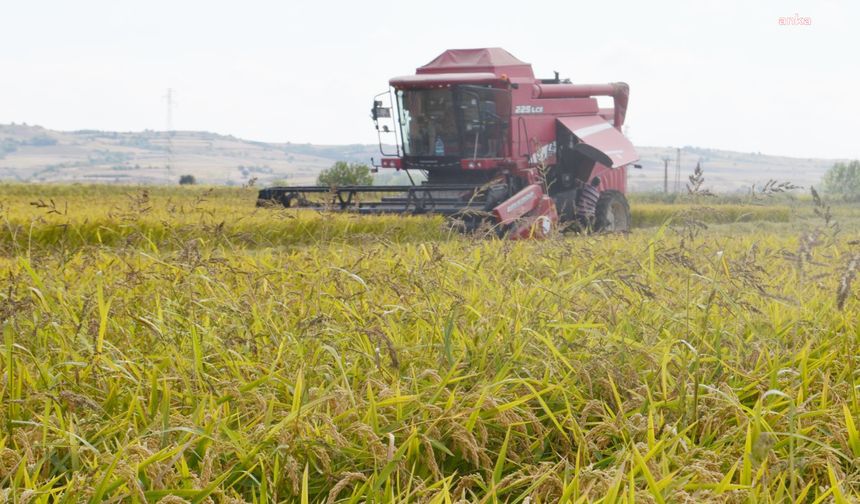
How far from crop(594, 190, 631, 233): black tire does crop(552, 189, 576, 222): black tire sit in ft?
1.57

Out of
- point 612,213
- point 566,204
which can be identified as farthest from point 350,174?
point 566,204

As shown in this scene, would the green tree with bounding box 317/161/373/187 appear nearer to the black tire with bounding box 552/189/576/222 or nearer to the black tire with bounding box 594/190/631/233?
the black tire with bounding box 594/190/631/233

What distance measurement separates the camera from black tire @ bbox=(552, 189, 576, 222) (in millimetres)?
17500

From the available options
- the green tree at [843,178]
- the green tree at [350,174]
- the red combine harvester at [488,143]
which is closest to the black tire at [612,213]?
the red combine harvester at [488,143]

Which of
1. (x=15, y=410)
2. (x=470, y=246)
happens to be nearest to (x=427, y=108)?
(x=470, y=246)

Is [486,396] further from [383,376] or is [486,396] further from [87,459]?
[87,459]

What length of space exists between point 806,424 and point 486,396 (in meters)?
1.24

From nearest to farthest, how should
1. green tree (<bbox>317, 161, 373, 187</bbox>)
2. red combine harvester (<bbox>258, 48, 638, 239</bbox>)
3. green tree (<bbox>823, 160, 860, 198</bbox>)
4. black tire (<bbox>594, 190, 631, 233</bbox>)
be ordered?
red combine harvester (<bbox>258, 48, 638, 239</bbox>) → black tire (<bbox>594, 190, 631, 233</bbox>) → green tree (<bbox>317, 161, 373, 187</bbox>) → green tree (<bbox>823, 160, 860, 198</bbox>)

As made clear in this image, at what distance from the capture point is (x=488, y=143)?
16453mm

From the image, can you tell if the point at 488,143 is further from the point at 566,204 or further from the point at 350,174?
the point at 350,174

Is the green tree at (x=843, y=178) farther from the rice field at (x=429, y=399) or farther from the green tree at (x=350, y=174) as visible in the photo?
the rice field at (x=429, y=399)

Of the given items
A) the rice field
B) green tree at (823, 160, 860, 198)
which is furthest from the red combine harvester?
green tree at (823, 160, 860, 198)

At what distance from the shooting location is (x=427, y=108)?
16422mm

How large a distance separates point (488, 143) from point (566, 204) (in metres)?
2.21
